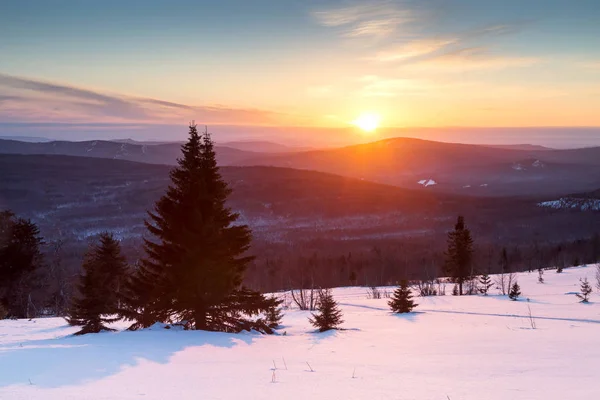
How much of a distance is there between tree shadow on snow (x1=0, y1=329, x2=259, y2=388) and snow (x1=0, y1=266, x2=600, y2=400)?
23 millimetres

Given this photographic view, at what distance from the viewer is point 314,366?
903 cm

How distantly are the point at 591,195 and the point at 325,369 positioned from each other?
218 meters

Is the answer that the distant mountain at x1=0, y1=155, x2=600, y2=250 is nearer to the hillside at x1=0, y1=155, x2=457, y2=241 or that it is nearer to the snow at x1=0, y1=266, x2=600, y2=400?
the hillside at x1=0, y1=155, x2=457, y2=241

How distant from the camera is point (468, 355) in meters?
10.1

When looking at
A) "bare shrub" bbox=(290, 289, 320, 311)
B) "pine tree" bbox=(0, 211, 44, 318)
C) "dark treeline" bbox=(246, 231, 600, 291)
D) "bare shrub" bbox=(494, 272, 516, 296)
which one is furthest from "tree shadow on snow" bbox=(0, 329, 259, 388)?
"dark treeline" bbox=(246, 231, 600, 291)

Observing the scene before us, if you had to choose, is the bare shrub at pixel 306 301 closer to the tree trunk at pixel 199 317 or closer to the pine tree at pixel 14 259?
the tree trunk at pixel 199 317

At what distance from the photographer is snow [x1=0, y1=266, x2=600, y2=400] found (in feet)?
22.1

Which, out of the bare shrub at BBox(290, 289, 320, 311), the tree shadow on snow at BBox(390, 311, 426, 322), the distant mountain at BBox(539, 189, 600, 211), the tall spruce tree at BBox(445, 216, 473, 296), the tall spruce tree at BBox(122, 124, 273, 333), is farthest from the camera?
the distant mountain at BBox(539, 189, 600, 211)

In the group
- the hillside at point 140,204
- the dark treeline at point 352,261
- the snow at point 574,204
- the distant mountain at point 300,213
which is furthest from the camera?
the snow at point 574,204

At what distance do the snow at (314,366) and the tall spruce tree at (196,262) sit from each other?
8.14ft

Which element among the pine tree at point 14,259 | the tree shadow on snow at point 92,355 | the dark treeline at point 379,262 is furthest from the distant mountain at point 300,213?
the tree shadow on snow at point 92,355

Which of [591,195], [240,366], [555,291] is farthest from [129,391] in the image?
[591,195]

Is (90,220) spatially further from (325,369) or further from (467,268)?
(325,369)

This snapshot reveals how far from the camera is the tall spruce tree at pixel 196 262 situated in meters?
15.9
